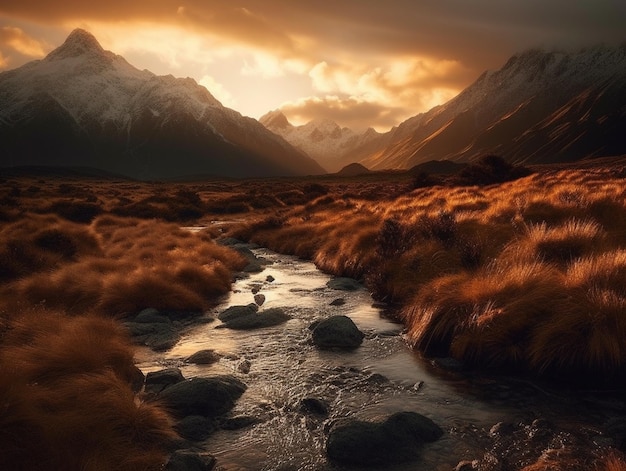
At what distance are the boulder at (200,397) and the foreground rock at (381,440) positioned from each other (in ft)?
7.06

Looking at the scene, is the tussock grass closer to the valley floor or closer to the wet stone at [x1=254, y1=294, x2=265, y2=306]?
the valley floor

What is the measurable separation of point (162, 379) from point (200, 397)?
130 cm

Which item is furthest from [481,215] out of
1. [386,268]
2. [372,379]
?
[372,379]

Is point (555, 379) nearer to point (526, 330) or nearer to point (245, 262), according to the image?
point (526, 330)

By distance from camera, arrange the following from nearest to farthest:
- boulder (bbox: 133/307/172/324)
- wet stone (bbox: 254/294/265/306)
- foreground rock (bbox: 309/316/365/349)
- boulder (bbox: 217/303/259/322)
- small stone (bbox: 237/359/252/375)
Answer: small stone (bbox: 237/359/252/375)
foreground rock (bbox: 309/316/365/349)
boulder (bbox: 133/307/172/324)
boulder (bbox: 217/303/259/322)
wet stone (bbox: 254/294/265/306)

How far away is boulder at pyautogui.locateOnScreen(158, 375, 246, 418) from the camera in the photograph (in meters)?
7.65

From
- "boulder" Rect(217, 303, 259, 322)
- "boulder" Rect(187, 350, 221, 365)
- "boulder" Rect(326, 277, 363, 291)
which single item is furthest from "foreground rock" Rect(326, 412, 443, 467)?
"boulder" Rect(326, 277, 363, 291)

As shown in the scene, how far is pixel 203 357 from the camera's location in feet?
33.3

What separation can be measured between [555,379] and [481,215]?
40.7 feet

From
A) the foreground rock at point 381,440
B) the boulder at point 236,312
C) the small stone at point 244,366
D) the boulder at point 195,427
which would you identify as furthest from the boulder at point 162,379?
the boulder at point 236,312

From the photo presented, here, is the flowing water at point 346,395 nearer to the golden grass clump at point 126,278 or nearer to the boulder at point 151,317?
the boulder at point 151,317

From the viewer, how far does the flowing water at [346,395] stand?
6.63m

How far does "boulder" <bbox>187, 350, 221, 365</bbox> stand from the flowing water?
20cm

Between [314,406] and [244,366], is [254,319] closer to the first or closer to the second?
[244,366]
